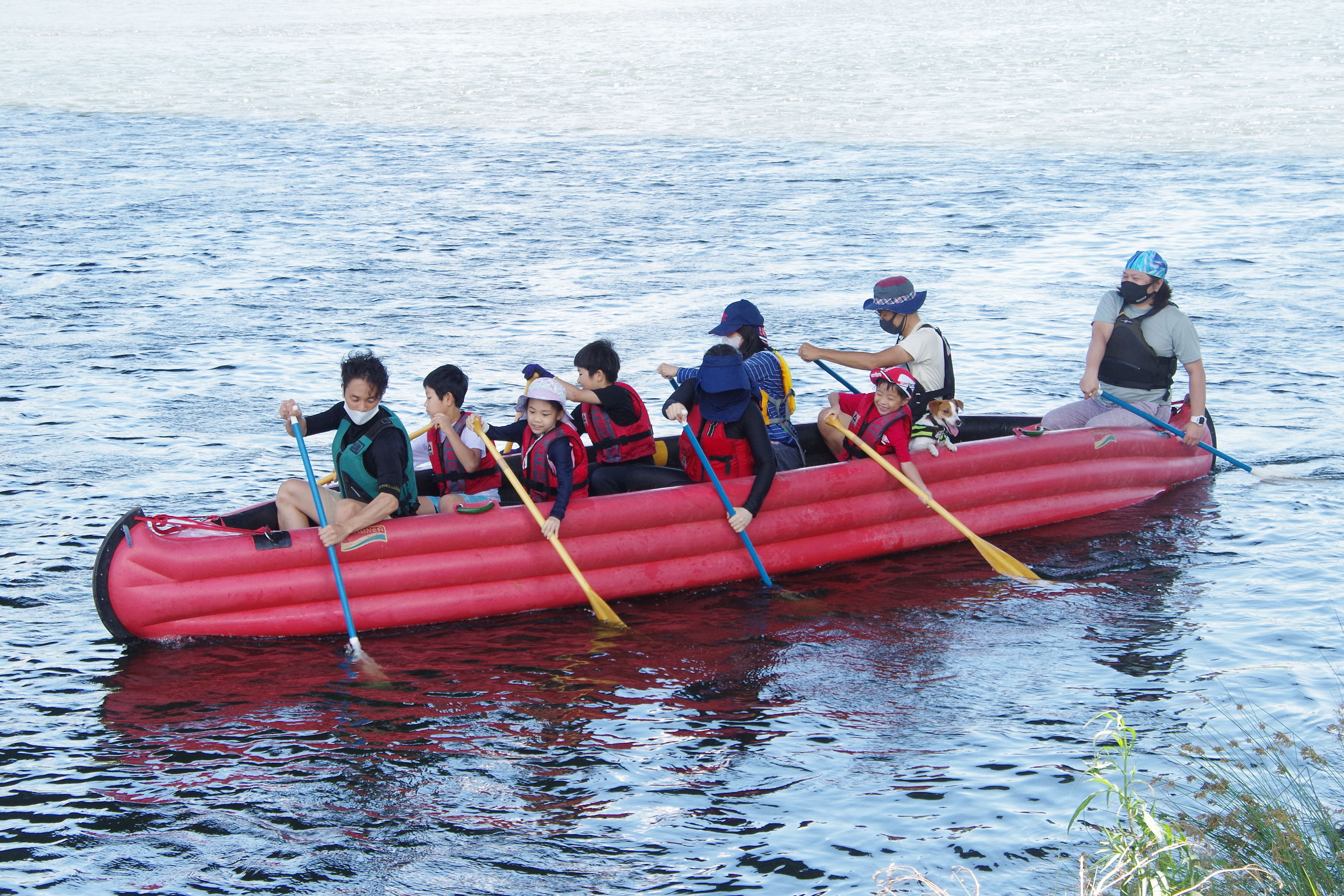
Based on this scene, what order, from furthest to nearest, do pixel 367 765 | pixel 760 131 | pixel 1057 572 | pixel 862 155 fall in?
pixel 760 131, pixel 862 155, pixel 1057 572, pixel 367 765

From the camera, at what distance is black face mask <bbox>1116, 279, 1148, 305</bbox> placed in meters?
8.31

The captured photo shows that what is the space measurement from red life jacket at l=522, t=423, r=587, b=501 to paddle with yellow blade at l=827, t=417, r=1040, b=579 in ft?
5.37

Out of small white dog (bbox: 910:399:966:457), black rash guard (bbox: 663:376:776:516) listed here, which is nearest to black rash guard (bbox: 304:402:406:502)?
black rash guard (bbox: 663:376:776:516)

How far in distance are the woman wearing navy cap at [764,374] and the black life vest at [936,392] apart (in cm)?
43

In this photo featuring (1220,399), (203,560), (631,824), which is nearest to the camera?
(631,824)

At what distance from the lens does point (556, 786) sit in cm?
551

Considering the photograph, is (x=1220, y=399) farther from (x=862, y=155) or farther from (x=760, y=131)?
(x=760, y=131)

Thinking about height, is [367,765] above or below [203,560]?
below

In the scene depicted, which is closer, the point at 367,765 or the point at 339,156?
the point at 367,765

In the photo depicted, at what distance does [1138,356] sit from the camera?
861 cm

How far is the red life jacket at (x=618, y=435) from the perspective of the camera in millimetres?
7562

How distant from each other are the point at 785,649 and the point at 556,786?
170cm

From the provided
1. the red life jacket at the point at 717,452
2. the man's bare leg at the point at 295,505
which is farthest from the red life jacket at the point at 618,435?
the man's bare leg at the point at 295,505

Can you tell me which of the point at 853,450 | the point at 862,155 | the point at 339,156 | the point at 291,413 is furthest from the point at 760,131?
the point at 291,413
